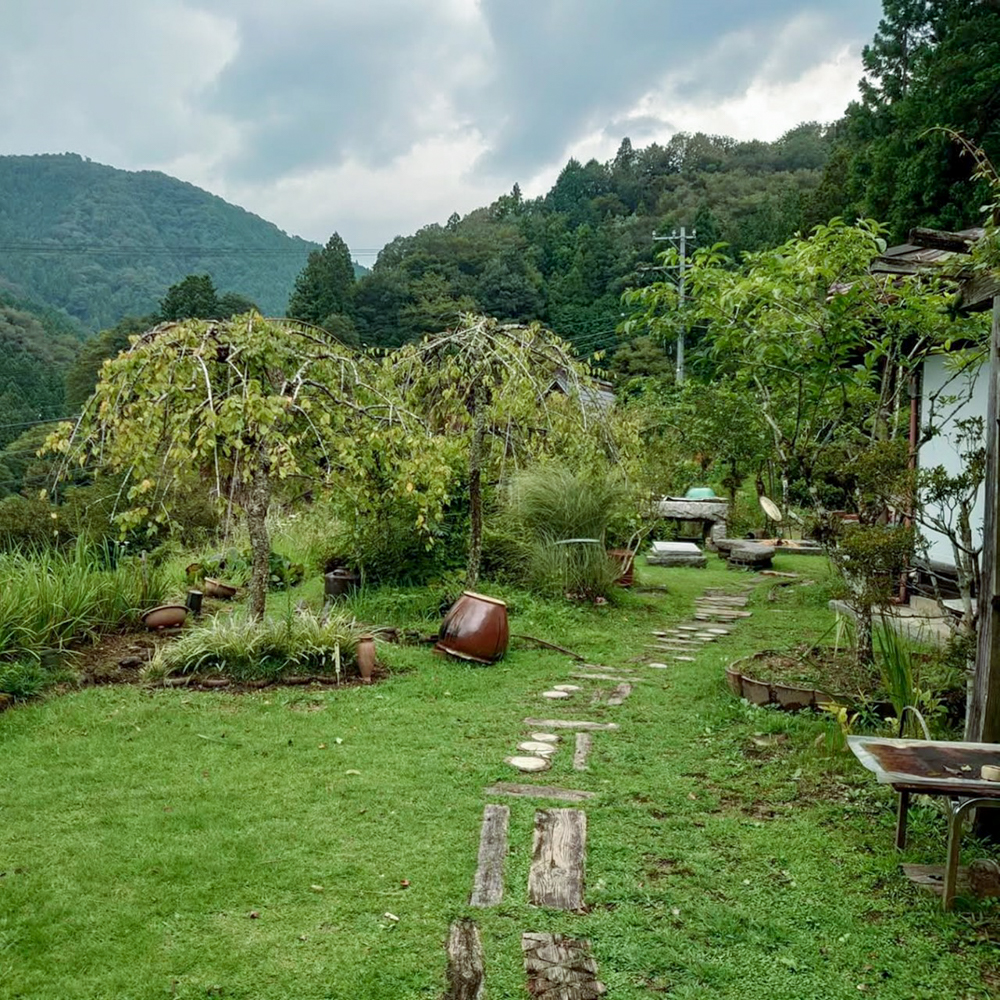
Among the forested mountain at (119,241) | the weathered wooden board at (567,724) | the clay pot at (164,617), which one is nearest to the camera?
the weathered wooden board at (567,724)

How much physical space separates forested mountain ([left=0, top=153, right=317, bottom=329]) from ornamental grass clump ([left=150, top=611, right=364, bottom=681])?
147 ft

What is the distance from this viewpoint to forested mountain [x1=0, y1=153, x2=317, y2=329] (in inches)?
2053

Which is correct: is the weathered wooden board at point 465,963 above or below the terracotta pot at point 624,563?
below

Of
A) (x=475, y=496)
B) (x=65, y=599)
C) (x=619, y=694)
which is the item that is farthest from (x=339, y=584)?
(x=619, y=694)

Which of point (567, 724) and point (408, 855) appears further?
point (567, 724)

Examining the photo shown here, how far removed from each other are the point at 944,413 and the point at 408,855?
5.62 meters

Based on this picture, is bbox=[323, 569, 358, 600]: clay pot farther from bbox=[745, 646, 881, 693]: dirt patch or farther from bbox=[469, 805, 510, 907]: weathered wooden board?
bbox=[469, 805, 510, 907]: weathered wooden board

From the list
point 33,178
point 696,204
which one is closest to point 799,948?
point 696,204

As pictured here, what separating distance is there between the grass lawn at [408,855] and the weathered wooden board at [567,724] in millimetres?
105

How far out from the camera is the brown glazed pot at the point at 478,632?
5996 millimetres

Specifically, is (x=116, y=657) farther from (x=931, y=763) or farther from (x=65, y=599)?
(x=931, y=763)

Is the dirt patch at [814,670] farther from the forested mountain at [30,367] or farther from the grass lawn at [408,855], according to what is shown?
the forested mountain at [30,367]

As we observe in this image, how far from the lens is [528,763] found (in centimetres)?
404

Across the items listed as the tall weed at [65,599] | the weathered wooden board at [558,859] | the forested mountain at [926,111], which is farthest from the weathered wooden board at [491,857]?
the forested mountain at [926,111]
